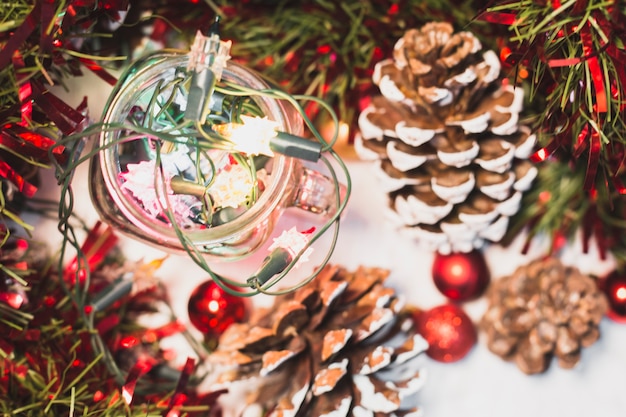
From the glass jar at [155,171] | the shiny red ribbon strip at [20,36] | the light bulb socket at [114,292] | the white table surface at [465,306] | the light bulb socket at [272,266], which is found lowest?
the white table surface at [465,306]

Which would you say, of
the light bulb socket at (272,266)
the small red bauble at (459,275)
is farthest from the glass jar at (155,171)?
the small red bauble at (459,275)

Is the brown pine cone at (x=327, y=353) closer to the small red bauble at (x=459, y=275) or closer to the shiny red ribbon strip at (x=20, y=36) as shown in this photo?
the small red bauble at (x=459, y=275)

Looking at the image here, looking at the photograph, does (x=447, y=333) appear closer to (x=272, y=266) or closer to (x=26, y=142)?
(x=272, y=266)

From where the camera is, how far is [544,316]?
2.02ft

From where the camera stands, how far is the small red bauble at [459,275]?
64cm

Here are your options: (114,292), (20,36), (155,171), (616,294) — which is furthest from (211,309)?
(616,294)

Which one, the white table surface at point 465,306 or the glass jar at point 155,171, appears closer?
the glass jar at point 155,171

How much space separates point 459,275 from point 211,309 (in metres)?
0.25

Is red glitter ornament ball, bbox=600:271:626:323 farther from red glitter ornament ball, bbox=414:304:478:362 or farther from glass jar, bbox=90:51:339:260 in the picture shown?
glass jar, bbox=90:51:339:260

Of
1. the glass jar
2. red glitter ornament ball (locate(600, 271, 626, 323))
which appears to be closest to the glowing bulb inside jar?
the glass jar

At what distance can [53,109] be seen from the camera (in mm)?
536

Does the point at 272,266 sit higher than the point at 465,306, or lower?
higher

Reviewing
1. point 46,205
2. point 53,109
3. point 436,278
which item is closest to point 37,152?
point 53,109

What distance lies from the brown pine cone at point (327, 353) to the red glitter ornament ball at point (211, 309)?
28mm
